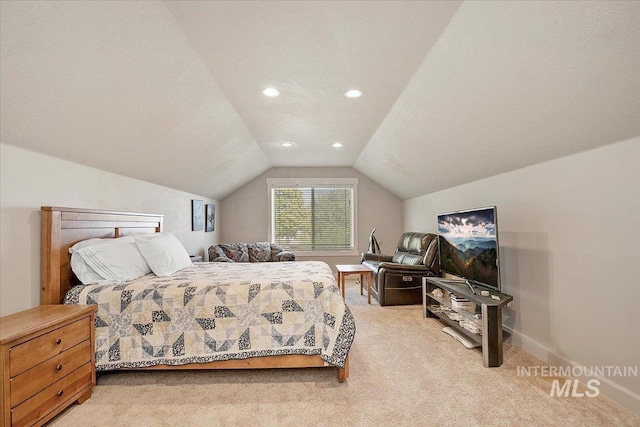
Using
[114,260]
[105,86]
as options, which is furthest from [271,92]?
[114,260]

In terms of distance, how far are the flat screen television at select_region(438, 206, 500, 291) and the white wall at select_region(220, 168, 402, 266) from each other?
2887 millimetres

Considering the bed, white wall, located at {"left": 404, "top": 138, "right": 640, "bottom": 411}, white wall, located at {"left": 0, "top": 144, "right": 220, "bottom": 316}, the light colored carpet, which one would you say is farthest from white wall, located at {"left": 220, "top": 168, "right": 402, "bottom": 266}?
the bed

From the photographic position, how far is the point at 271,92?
2.93 meters

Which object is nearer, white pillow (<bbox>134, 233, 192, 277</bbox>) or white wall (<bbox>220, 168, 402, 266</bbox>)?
white pillow (<bbox>134, 233, 192, 277</bbox>)

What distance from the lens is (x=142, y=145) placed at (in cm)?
300

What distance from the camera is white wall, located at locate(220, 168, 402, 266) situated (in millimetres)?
6742

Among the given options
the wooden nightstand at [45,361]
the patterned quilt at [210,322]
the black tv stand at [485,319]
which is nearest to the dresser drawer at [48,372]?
the wooden nightstand at [45,361]

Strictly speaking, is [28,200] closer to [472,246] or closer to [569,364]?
[472,246]

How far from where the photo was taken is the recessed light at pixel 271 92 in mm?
2863

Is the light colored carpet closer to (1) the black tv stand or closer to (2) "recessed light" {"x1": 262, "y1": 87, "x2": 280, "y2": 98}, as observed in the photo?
(1) the black tv stand

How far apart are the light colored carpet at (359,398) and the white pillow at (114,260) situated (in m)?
0.78

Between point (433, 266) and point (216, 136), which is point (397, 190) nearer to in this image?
point (433, 266)

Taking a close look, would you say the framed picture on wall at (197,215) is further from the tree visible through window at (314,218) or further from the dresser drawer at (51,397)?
the dresser drawer at (51,397)

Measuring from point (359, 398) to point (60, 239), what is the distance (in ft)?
8.23
